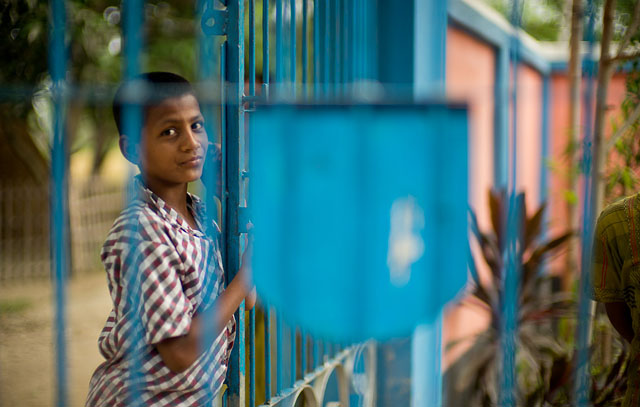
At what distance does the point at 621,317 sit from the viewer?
1.80m

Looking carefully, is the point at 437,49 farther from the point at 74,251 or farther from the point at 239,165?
the point at 74,251

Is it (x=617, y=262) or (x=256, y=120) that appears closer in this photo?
(x=256, y=120)

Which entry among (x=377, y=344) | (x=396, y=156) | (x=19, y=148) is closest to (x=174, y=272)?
(x=396, y=156)

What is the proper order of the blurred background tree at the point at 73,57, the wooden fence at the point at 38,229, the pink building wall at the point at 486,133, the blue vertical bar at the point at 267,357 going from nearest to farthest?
the blue vertical bar at the point at 267,357, the pink building wall at the point at 486,133, the blurred background tree at the point at 73,57, the wooden fence at the point at 38,229

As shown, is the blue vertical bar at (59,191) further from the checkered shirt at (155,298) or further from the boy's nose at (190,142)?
the boy's nose at (190,142)

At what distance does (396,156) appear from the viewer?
1162 millimetres

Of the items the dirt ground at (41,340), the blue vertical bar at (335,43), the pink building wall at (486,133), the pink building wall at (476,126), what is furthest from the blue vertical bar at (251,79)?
the dirt ground at (41,340)

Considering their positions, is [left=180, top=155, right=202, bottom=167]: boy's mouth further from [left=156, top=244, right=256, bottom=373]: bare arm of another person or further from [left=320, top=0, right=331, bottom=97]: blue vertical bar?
[left=320, top=0, right=331, bottom=97]: blue vertical bar

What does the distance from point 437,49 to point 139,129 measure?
6.86ft

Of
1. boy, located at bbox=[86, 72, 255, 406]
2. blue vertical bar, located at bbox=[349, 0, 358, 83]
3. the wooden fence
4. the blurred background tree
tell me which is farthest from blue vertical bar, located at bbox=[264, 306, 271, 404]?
the wooden fence

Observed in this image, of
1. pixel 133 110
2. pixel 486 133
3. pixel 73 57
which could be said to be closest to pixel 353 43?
pixel 133 110

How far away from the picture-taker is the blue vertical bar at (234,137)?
5.78 ft

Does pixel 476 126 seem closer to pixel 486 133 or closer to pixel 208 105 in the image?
pixel 486 133

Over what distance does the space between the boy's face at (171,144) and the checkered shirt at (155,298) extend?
0.17ft
